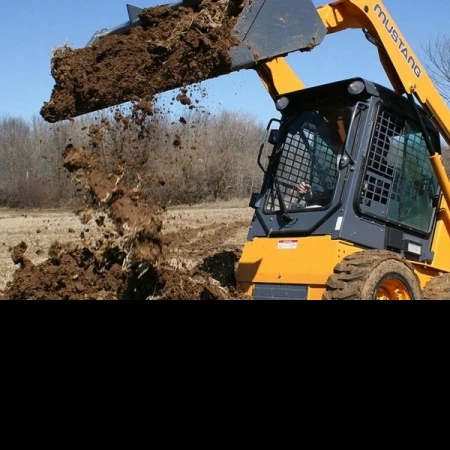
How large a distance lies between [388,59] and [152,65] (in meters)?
2.32

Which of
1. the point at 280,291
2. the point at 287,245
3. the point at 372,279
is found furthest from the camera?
the point at 287,245

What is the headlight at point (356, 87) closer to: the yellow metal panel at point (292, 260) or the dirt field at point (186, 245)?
the yellow metal panel at point (292, 260)

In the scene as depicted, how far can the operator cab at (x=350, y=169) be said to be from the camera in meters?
5.47

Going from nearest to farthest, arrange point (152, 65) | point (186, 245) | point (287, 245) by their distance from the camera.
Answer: point (152, 65), point (287, 245), point (186, 245)

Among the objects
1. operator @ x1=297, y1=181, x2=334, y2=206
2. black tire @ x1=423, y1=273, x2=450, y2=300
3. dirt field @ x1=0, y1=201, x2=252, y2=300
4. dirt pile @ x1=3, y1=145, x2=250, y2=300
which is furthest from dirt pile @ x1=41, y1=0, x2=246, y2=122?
black tire @ x1=423, y1=273, x2=450, y2=300

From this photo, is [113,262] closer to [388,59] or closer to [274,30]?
[274,30]

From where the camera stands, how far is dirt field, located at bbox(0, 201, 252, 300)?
217 inches

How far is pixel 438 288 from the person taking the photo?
5961 mm

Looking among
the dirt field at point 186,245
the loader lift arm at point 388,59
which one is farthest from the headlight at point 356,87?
the dirt field at point 186,245

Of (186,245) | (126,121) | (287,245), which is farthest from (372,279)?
(186,245)
